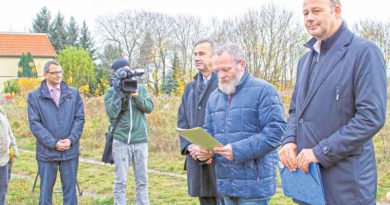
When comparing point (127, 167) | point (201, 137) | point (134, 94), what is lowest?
point (127, 167)

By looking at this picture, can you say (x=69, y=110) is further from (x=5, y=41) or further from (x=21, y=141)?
(x=5, y=41)

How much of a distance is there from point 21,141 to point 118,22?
973 inches

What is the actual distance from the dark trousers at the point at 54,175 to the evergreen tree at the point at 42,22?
50.0 m

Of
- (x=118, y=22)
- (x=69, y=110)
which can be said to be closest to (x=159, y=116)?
(x=69, y=110)

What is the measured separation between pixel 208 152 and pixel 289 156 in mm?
1152

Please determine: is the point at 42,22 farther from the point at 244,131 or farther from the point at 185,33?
the point at 244,131

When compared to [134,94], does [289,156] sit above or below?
below

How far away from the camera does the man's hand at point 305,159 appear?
2921mm

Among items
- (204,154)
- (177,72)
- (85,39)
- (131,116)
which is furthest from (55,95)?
(85,39)

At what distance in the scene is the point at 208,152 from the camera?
165 inches

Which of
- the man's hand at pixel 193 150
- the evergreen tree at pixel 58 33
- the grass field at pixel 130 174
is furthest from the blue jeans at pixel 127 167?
the evergreen tree at pixel 58 33

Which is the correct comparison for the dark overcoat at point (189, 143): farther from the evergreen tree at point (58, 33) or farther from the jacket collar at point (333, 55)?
the evergreen tree at point (58, 33)

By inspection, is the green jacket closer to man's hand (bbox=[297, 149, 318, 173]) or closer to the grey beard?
the grey beard

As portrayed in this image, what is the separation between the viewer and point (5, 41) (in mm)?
52031
